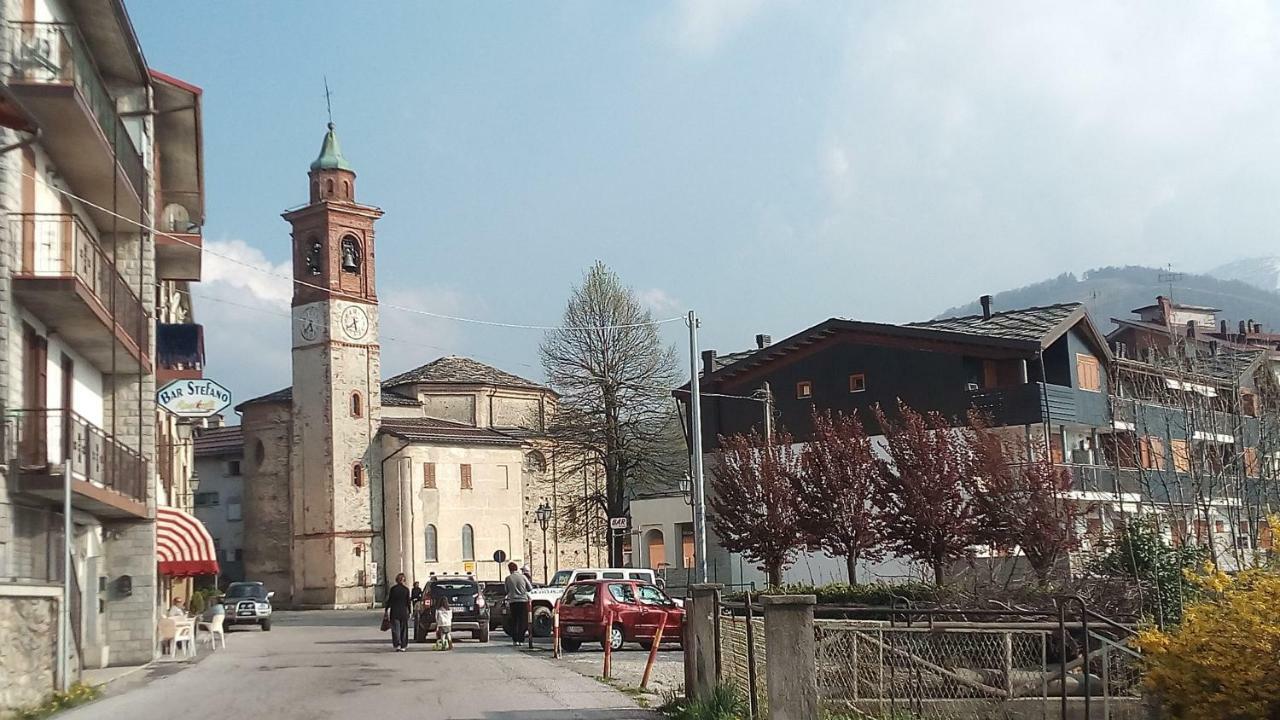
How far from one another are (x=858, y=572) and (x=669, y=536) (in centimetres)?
1471

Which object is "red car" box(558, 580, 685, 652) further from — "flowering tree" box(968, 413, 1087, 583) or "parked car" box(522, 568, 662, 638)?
"flowering tree" box(968, 413, 1087, 583)

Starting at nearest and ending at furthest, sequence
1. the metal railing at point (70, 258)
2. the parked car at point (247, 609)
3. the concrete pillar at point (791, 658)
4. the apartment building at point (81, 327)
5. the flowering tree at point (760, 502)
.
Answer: the concrete pillar at point (791, 658) → the apartment building at point (81, 327) → the metal railing at point (70, 258) → the flowering tree at point (760, 502) → the parked car at point (247, 609)

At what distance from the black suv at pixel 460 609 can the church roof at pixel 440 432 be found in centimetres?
3648

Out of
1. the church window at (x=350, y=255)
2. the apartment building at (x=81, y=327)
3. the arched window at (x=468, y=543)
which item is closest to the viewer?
the apartment building at (x=81, y=327)

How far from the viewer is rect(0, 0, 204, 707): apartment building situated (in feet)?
62.3

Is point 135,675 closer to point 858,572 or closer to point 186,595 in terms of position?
point 186,595

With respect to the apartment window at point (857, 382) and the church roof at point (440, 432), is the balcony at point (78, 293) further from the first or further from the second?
the church roof at point (440, 432)

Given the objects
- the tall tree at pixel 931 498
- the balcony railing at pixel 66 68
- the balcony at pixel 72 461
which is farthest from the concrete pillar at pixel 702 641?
the tall tree at pixel 931 498

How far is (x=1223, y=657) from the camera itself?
363 inches

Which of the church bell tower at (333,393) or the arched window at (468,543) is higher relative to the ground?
the church bell tower at (333,393)

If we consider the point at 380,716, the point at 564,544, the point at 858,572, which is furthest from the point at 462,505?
the point at 380,716

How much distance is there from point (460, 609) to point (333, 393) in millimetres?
38479

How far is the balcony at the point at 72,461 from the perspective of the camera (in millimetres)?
19562

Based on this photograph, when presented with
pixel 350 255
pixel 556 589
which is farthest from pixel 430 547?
pixel 556 589
